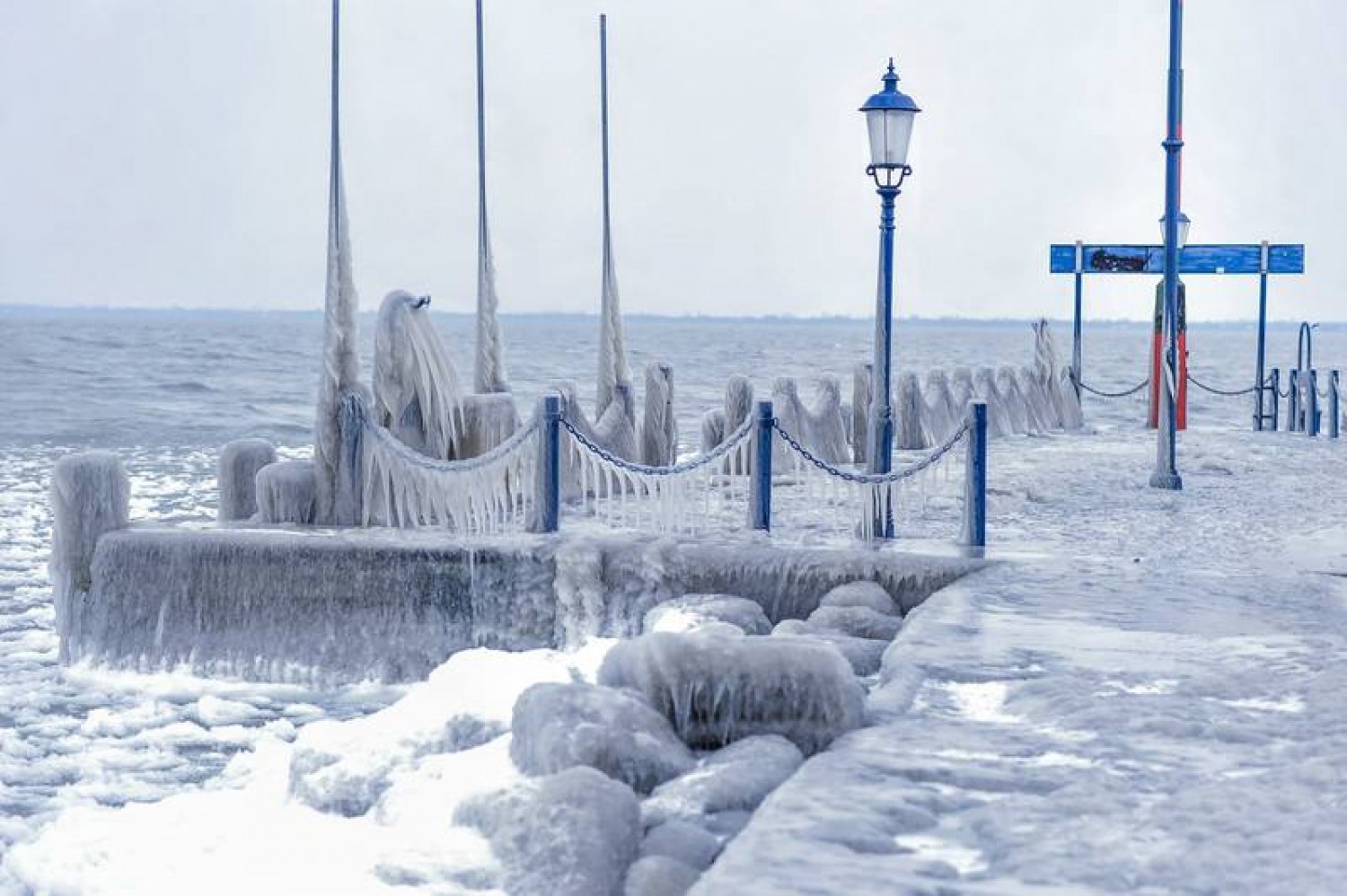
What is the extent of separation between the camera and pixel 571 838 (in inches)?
236

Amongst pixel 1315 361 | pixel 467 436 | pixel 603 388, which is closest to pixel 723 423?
pixel 603 388

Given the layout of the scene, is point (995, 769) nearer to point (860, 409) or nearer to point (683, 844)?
point (683, 844)

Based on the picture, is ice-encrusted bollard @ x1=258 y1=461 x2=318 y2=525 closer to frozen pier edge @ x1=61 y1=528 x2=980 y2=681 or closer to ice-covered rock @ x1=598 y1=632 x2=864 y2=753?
frozen pier edge @ x1=61 y1=528 x2=980 y2=681

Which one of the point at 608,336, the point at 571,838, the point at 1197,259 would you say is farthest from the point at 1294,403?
the point at 571,838

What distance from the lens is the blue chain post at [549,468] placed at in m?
12.9

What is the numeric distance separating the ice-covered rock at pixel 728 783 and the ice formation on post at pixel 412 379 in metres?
7.87

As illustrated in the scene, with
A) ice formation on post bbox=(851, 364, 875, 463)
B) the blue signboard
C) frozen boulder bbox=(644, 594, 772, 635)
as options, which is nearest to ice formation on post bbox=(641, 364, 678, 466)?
ice formation on post bbox=(851, 364, 875, 463)

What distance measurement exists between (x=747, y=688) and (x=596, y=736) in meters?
0.72

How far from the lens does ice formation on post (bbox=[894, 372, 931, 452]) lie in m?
22.2

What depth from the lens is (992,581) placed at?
1088cm

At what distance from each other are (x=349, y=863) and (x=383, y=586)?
5.80 meters

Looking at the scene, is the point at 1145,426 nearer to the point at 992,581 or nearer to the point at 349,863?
the point at 992,581

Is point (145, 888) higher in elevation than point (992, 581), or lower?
lower

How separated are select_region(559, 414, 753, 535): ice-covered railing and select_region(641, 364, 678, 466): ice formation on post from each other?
1086 mm
